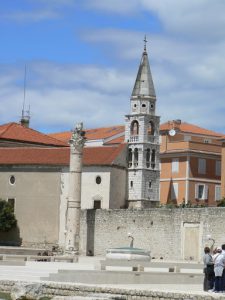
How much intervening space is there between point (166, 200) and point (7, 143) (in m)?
15.1

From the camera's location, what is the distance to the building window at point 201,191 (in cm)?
7669

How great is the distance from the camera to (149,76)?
69750 mm

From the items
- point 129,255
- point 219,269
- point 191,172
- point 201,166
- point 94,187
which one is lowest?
point 219,269

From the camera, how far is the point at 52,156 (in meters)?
61.3

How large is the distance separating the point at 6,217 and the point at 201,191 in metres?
22.0

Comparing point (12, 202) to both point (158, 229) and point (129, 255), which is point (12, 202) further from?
point (129, 255)

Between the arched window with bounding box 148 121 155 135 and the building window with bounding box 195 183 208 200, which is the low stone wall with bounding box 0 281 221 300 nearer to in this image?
the arched window with bounding box 148 121 155 135

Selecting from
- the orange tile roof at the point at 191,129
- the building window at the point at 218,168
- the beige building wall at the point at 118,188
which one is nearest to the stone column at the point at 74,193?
the beige building wall at the point at 118,188

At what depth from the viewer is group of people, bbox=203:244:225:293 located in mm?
23359

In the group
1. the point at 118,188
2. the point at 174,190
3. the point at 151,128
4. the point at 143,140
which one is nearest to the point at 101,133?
the point at 174,190

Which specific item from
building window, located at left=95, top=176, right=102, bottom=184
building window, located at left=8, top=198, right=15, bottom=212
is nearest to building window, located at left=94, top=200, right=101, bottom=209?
building window, located at left=95, top=176, right=102, bottom=184

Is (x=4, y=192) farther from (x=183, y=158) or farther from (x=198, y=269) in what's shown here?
(x=198, y=269)

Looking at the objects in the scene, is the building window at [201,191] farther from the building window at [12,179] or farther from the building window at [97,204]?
the building window at [12,179]

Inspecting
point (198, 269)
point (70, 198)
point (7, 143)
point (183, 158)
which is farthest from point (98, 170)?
point (198, 269)
